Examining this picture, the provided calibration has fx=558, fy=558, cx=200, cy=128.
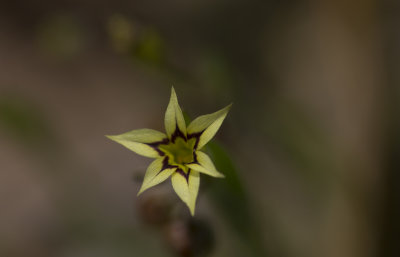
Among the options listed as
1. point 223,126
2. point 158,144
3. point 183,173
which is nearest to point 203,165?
point 183,173

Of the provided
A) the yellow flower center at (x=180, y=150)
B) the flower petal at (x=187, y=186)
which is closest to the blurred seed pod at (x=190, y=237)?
the yellow flower center at (x=180, y=150)

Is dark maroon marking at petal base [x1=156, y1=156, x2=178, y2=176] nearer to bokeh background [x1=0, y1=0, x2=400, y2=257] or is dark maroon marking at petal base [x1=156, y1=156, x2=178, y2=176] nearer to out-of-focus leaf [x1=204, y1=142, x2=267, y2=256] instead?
out-of-focus leaf [x1=204, y1=142, x2=267, y2=256]

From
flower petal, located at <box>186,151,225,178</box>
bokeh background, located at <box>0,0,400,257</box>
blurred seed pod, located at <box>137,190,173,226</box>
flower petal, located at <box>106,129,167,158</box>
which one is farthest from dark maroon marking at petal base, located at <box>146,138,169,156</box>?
blurred seed pod, located at <box>137,190,173,226</box>

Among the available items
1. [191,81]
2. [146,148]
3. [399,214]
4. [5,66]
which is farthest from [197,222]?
[5,66]

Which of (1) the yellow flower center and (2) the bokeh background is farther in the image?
(2) the bokeh background

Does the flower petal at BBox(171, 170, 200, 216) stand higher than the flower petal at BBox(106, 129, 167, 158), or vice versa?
the flower petal at BBox(106, 129, 167, 158)

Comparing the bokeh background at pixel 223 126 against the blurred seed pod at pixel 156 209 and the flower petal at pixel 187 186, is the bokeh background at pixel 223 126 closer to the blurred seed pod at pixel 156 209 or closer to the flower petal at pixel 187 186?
the blurred seed pod at pixel 156 209
